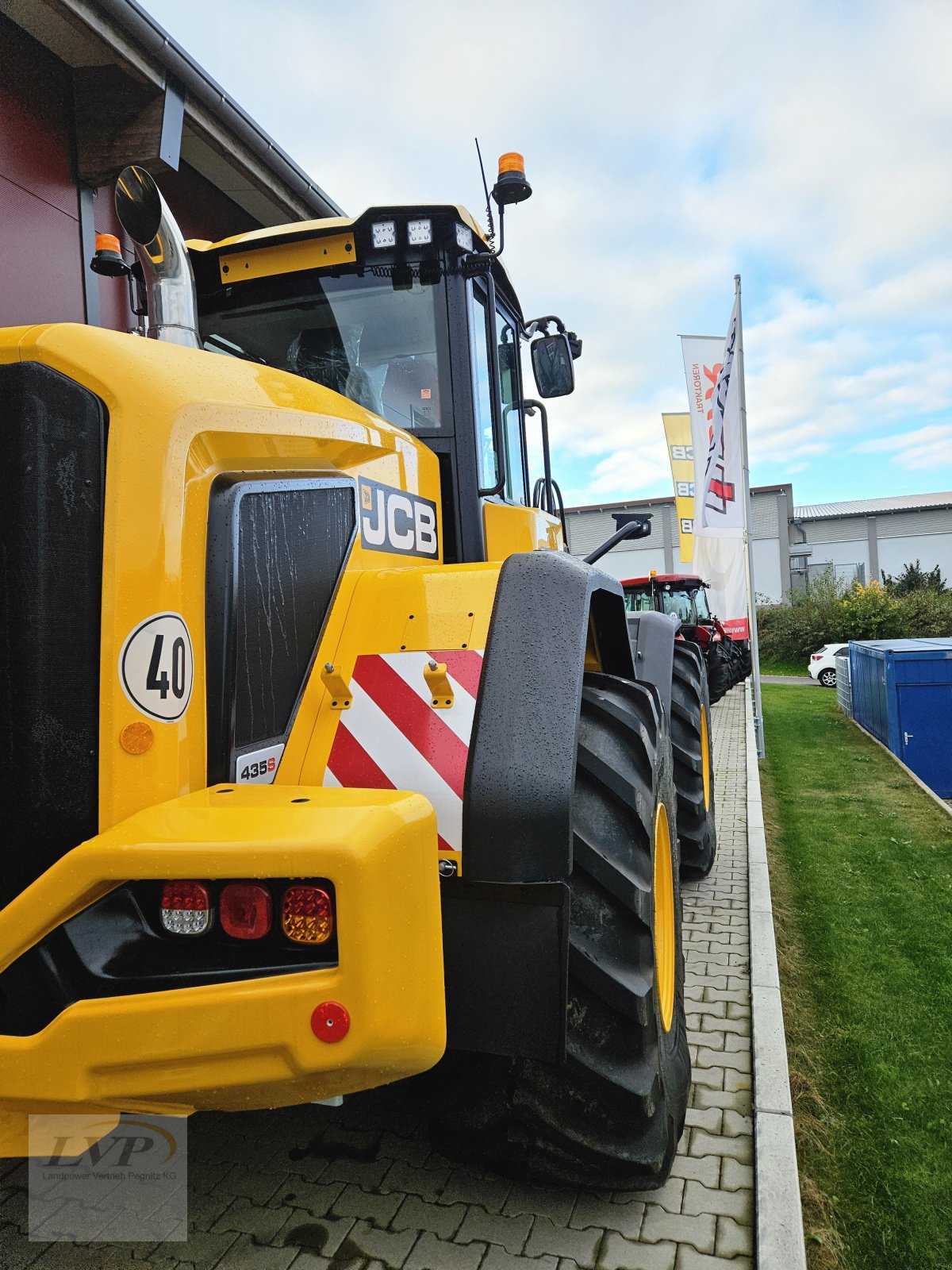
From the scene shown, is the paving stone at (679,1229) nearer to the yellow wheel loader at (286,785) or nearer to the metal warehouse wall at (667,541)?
the yellow wheel loader at (286,785)

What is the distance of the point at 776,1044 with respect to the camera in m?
3.14

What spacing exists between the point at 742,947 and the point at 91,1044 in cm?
334

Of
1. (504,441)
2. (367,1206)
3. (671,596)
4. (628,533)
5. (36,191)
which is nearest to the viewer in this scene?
(367,1206)

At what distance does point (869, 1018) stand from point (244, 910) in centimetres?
306

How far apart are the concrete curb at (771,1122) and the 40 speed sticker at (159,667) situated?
1.88m

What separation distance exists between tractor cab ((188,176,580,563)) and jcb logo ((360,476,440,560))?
16 cm

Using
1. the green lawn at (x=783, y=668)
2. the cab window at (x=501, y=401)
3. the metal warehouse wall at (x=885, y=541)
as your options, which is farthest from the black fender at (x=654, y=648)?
the metal warehouse wall at (x=885, y=541)

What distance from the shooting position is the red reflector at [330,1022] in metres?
1.54

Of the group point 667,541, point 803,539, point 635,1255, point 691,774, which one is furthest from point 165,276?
point 803,539

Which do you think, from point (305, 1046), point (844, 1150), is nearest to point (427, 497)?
point (305, 1046)

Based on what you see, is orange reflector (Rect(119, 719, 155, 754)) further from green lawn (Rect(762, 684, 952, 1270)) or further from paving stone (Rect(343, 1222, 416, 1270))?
green lawn (Rect(762, 684, 952, 1270))

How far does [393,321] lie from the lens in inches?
124

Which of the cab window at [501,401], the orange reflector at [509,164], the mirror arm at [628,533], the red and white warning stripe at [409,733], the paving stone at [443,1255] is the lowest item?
the paving stone at [443,1255]

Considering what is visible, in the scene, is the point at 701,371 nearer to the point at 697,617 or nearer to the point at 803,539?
the point at 697,617
